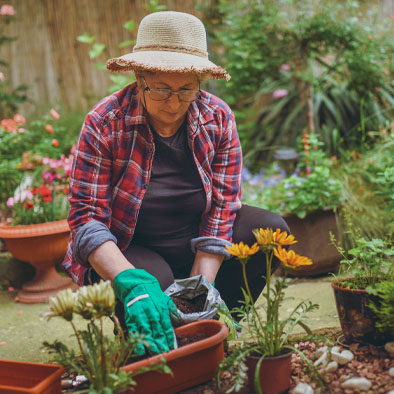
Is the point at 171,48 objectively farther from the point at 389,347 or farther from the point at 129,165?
the point at 389,347

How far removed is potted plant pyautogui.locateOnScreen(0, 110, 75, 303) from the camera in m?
2.80

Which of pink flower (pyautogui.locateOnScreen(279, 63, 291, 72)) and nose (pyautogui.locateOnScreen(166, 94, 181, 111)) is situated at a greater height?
pink flower (pyautogui.locateOnScreen(279, 63, 291, 72))

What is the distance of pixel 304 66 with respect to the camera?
12.3 feet

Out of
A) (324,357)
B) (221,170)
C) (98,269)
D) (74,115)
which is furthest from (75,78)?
(324,357)

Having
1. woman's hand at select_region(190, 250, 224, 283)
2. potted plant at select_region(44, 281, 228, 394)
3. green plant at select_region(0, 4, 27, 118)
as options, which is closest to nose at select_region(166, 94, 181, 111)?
woman's hand at select_region(190, 250, 224, 283)

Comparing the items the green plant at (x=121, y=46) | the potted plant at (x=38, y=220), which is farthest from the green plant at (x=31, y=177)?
the green plant at (x=121, y=46)

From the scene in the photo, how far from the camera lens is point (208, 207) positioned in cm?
192

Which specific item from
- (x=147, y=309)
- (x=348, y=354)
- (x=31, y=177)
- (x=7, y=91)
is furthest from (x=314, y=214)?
(x=7, y=91)

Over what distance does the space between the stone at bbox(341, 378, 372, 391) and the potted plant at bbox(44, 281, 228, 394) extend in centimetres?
34

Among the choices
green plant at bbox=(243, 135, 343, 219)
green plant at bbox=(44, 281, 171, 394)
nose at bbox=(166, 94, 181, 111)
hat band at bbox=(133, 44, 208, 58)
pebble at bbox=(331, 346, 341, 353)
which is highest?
hat band at bbox=(133, 44, 208, 58)

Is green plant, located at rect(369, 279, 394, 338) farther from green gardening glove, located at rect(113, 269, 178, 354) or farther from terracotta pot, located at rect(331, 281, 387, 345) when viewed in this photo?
green gardening glove, located at rect(113, 269, 178, 354)

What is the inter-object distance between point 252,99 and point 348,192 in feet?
6.19

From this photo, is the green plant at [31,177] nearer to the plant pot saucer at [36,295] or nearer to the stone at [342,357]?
the plant pot saucer at [36,295]

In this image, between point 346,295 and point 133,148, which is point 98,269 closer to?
point 133,148
